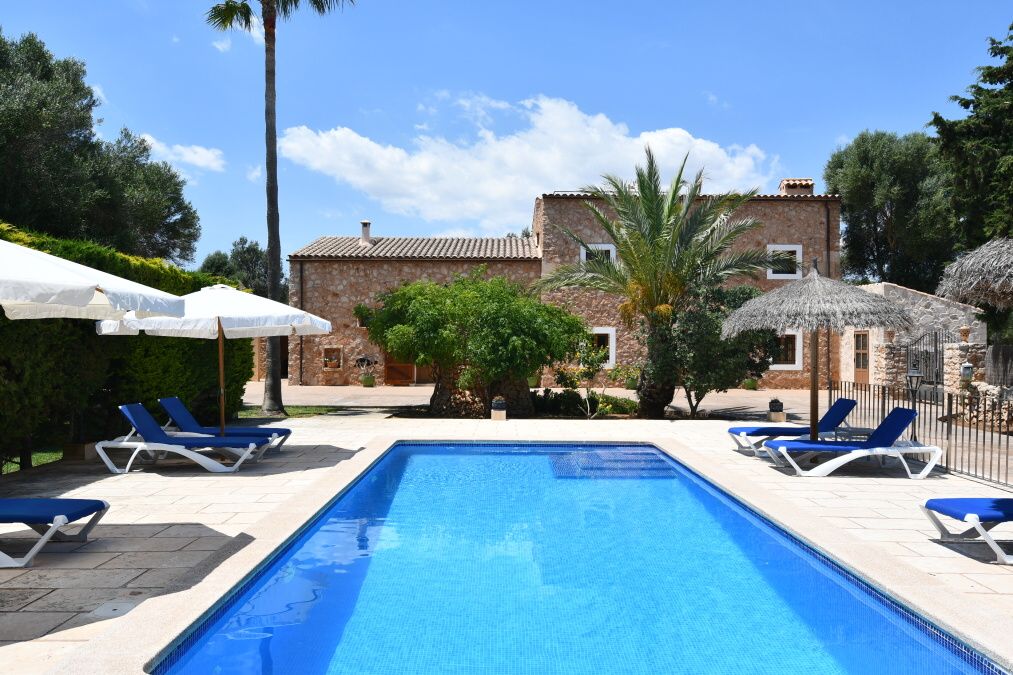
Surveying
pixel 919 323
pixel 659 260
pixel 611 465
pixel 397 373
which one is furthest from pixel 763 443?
pixel 397 373

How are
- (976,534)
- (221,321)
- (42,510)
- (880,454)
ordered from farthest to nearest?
(221,321) < (880,454) < (976,534) < (42,510)

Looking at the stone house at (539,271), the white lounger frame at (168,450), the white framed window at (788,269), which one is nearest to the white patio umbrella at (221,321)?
the white lounger frame at (168,450)

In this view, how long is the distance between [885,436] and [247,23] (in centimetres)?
1608

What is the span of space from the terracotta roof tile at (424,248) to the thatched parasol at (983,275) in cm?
1613

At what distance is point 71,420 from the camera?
9.02m

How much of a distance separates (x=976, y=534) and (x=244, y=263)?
1871 inches

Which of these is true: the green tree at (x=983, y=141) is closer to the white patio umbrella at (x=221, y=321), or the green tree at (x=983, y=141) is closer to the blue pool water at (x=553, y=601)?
the blue pool water at (x=553, y=601)

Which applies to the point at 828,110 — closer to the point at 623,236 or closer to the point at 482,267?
the point at 623,236

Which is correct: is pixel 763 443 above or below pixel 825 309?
below

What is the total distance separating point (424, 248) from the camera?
86.1 ft

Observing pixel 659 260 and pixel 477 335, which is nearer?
pixel 659 260

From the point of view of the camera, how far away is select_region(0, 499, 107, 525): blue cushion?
4.33 meters

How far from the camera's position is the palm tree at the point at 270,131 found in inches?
622

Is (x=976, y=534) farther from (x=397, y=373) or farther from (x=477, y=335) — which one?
(x=397, y=373)
